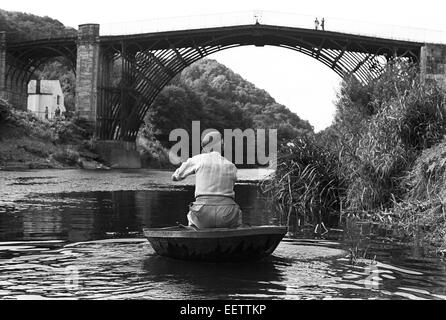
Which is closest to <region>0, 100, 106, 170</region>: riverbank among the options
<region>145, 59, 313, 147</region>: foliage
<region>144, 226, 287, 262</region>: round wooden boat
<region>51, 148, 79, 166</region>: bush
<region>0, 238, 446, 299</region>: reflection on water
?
<region>51, 148, 79, 166</region>: bush

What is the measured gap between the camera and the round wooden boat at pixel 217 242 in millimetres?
7262

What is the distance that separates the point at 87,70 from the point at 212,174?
44.2 m

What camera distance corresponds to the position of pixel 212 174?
7.55 m

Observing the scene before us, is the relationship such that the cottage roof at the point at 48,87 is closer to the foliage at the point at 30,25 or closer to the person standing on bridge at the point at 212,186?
the foliage at the point at 30,25

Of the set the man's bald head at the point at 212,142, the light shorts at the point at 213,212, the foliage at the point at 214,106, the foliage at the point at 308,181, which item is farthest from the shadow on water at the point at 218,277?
the foliage at the point at 214,106

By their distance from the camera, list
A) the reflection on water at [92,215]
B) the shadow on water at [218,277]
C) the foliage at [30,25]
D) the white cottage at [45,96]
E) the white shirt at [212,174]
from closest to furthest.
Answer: the shadow on water at [218,277]
the white shirt at [212,174]
the reflection on water at [92,215]
the white cottage at [45,96]
the foliage at [30,25]

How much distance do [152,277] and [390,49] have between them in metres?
41.2

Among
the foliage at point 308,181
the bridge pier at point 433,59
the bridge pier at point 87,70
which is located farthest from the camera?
the bridge pier at point 87,70

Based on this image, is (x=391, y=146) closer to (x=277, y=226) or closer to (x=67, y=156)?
(x=277, y=226)

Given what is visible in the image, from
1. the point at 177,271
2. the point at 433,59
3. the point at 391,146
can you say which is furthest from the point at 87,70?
the point at 177,271

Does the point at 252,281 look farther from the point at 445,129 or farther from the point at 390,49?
the point at 390,49

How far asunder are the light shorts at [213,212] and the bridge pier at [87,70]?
144 ft

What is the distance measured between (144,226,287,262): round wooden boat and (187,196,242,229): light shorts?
0.21 meters
